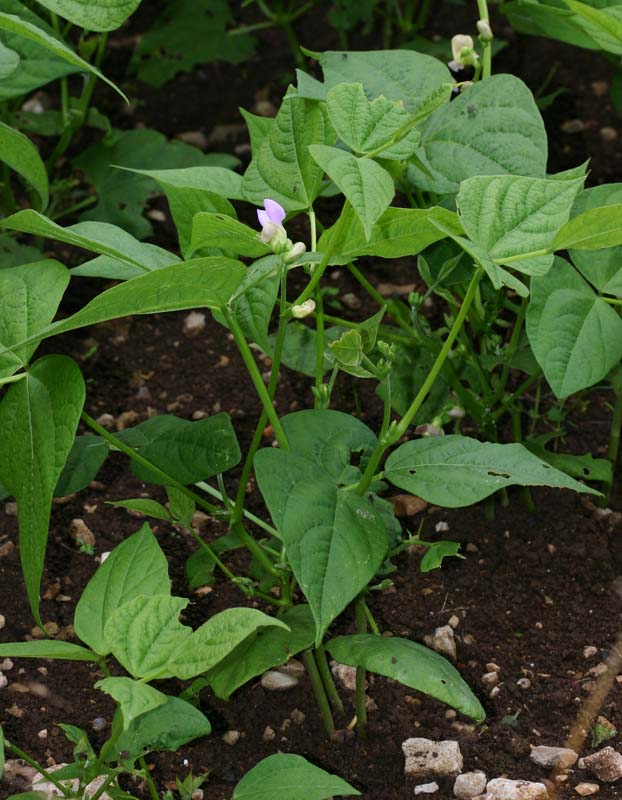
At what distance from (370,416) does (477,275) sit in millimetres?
727

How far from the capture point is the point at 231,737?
132 cm

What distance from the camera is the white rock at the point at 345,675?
1370 millimetres

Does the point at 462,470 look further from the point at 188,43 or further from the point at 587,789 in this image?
the point at 188,43

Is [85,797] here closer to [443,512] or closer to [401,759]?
[401,759]

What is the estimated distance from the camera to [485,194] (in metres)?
1.01

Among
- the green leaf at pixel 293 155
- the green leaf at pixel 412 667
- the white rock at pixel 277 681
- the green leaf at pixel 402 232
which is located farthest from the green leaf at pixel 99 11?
the white rock at pixel 277 681

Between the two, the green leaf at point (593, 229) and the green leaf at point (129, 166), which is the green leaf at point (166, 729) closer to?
the green leaf at point (593, 229)

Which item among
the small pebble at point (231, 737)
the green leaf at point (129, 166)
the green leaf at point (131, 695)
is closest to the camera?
the green leaf at point (131, 695)

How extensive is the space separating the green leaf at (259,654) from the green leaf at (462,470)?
0.19 metres

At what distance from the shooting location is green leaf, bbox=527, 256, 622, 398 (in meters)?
1.22

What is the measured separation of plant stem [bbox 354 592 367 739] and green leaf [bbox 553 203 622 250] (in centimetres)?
48

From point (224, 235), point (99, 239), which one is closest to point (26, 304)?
point (99, 239)

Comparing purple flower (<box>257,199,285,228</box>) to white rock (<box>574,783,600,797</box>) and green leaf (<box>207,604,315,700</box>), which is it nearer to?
green leaf (<box>207,604,315,700</box>)

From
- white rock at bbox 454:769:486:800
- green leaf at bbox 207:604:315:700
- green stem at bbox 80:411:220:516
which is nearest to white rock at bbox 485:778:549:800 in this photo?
white rock at bbox 454:769:486:800
